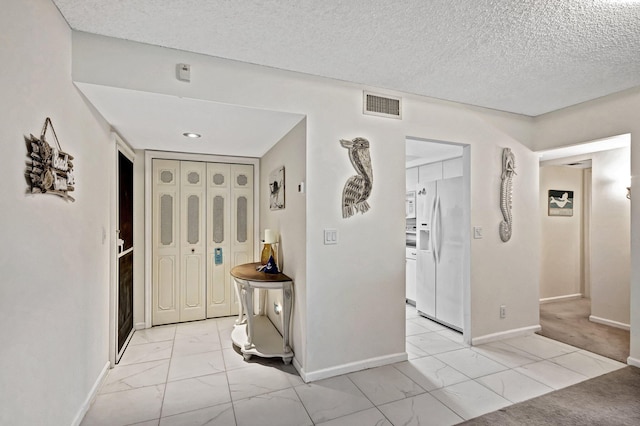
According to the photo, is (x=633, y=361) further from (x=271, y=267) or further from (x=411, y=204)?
(x=271, y=267)

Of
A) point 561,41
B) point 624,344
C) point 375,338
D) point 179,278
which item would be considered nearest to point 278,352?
point 375,338

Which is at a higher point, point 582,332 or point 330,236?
point 330,236

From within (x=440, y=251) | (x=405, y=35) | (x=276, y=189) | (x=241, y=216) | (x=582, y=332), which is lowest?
(x=582, y=332)

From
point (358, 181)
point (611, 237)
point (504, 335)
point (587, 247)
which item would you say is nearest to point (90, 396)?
point (358, 181)

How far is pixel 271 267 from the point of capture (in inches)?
122

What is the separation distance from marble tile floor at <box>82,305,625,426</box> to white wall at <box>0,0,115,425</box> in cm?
44

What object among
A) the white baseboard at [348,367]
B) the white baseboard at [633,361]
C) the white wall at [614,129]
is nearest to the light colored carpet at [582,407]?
the white baseboard at [633,361]

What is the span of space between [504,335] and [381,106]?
2.78 meters

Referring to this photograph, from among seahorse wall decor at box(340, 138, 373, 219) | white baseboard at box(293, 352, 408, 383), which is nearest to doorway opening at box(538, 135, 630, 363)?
white baseboard at box(293, 352, 408, 383)

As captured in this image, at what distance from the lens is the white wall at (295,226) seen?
2602 mm

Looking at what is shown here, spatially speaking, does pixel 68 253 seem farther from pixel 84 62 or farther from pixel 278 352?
pixel 278 352

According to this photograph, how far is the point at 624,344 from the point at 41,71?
529 cm

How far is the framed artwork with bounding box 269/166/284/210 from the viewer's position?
3188 millimetres

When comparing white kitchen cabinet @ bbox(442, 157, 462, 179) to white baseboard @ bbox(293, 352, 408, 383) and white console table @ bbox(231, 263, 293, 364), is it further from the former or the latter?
white console table @ bbox(231, 263, 293, 364)
